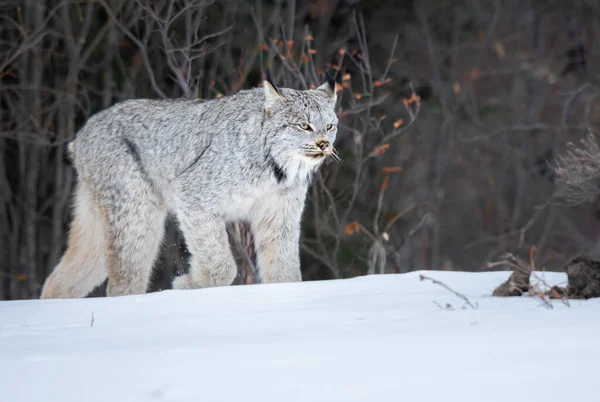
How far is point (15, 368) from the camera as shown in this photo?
3.94 m

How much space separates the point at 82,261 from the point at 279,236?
5.71 ft

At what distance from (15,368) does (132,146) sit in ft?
11.9

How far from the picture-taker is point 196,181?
6875 mm

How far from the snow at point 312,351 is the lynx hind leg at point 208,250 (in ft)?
5.53

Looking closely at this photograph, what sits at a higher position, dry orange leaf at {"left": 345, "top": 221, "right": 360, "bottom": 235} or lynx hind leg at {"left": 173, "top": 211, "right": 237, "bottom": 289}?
lynx hind leg at {"left": 173, "top": 211, "right": 237, "bottom": 289}

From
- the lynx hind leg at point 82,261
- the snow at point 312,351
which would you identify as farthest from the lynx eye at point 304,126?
the lynx hind leg at point 82,261

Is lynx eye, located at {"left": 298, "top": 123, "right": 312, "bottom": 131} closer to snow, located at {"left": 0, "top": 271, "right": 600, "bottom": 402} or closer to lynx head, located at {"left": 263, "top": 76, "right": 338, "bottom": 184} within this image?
lynx head, located at {"left": 263, "top": 76, "right": 338, "bottom": 184}

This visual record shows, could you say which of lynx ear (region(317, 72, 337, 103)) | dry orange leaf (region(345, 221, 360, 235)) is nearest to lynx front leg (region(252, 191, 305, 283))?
lynx ear (region(317, 72, 337, 103))

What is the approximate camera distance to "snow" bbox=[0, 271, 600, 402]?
349cm

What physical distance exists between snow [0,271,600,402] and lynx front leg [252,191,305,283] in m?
1.78

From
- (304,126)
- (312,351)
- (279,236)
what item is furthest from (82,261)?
(312,351)

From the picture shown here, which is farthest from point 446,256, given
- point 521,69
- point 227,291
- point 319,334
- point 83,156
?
point 319,334

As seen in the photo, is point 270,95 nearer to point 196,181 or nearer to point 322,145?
point 322,145

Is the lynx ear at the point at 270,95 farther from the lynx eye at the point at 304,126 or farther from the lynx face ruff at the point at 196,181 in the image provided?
the lynx eye at the point at 304,126
